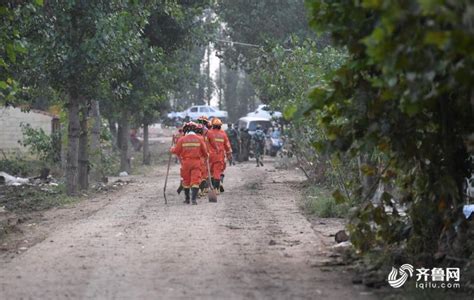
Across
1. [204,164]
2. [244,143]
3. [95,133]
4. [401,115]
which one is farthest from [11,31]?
[244,143]

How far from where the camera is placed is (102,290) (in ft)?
A: 29.0

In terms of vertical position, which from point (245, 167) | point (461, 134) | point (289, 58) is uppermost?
point (289, 58)

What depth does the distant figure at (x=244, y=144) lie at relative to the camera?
129 ft

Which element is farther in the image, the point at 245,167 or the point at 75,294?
the point at 245,167

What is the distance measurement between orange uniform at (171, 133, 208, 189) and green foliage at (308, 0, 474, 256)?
783 centimetres

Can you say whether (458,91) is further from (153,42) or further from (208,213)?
(153,42)

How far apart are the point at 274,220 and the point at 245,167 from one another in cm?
2016

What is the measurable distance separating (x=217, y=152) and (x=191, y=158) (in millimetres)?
2410

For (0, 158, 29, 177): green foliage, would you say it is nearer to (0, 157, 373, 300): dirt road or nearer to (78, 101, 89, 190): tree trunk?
(78, 101, 89, 190): tree trunk

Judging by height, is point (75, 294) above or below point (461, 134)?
below

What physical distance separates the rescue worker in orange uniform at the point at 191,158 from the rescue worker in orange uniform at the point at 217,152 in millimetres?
2121

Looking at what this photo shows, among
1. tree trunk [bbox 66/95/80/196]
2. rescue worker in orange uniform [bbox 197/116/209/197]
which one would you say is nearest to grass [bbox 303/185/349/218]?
rescue worker in orange uniform [bbox 197/116/209/197]

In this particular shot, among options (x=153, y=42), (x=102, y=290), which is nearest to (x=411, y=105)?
(x=102, y=290)

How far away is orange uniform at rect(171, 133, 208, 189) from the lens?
18016mm
